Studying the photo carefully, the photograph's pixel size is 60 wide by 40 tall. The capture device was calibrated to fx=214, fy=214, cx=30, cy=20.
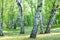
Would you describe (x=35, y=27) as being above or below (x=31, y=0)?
below

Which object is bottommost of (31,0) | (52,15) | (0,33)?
(0,33)

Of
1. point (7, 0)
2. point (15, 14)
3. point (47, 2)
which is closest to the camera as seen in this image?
point (47, 2)

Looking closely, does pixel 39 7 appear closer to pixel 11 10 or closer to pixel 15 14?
pixel 11 10

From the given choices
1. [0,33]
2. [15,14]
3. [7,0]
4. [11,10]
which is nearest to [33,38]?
[0,33]

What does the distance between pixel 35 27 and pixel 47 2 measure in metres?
11.6

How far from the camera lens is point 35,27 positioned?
18625 mm

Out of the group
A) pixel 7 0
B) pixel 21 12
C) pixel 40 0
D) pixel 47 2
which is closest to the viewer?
pixel 40 0

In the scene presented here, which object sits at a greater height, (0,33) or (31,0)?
(31,0)

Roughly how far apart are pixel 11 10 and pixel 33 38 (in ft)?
87.8

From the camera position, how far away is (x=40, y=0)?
59.8 ft

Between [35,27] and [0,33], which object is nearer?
[35,27]

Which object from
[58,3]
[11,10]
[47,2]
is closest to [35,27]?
[58,3]

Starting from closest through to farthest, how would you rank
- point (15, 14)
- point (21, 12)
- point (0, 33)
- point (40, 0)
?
point (40, 0) < point (0, 33) < point (21, 12) < point (15, 14)

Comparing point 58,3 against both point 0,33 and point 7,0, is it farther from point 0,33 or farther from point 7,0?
point 7,0
